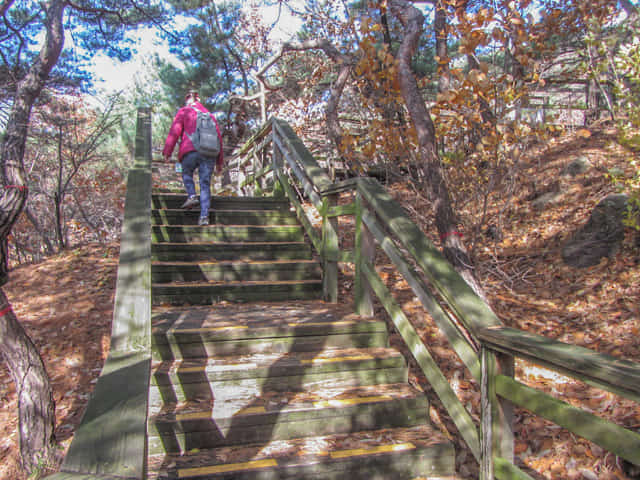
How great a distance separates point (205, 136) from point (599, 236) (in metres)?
4.99

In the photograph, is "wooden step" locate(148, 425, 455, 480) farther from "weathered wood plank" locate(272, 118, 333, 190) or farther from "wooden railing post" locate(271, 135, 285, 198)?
"wooden railing post" locate(271, 135, 285, 198)

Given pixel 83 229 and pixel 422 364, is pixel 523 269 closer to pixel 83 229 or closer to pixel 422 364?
pixel 422 364

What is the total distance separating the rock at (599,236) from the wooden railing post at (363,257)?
322 cm

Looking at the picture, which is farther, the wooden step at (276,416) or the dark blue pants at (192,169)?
the dark blue pants at (192,169)

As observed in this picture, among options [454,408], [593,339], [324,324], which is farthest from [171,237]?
[593,339]

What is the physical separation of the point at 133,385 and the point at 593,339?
13.0 ft

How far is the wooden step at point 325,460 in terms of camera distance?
7.81ft

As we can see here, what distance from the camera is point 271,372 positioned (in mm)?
3021

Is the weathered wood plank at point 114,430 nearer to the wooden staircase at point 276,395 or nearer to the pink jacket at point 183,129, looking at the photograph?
the wooden staircase at point 276,395

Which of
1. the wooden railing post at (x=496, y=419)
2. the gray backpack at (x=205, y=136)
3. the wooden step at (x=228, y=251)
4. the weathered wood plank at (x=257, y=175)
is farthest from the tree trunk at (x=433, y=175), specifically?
the weathered wood plank at (x=257, y=175)

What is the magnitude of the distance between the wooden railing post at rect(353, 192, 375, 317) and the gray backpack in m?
2.82

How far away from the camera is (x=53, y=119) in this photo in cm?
862

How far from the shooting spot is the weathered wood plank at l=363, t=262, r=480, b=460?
236cm

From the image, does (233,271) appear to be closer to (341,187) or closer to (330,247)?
(330,247)
